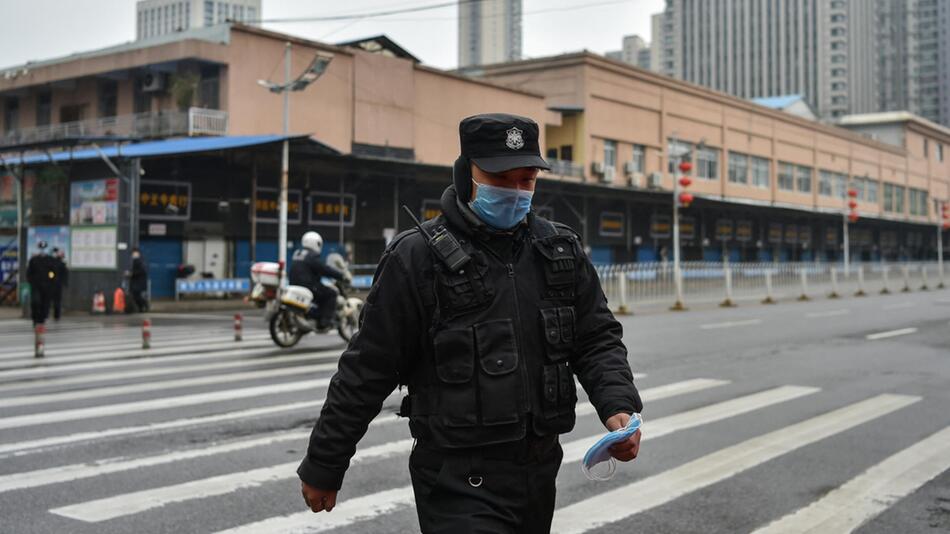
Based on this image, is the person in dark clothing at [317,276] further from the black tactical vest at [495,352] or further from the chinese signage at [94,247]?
the chinese signage at [94,247]

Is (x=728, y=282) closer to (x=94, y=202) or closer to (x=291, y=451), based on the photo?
(x=94, y=202)

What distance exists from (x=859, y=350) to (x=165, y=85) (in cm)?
2723

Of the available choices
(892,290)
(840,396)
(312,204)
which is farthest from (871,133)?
(840,396)

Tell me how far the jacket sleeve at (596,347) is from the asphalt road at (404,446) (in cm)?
231

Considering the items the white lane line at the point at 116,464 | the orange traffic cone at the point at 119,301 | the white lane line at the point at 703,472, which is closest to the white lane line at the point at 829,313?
the white lane line at the point at 703,472

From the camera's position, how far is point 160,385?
35.9 feet

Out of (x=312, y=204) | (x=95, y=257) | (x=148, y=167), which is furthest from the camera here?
(x=312, y=204)

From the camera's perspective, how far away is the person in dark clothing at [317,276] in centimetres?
1464

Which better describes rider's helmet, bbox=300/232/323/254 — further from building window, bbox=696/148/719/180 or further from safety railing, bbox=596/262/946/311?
building window, bbox=696/148/719/180

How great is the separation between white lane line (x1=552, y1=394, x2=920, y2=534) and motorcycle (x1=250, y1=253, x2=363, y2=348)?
710 cm

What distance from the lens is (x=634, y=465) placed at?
22.8 ft

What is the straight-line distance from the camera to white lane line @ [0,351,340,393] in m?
11.1

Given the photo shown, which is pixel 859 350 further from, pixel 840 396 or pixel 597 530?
pixel 597 530

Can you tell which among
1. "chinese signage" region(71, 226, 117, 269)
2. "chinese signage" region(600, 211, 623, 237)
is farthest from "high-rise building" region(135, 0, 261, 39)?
"chinese signage" region(71, 226, 117, 269)
